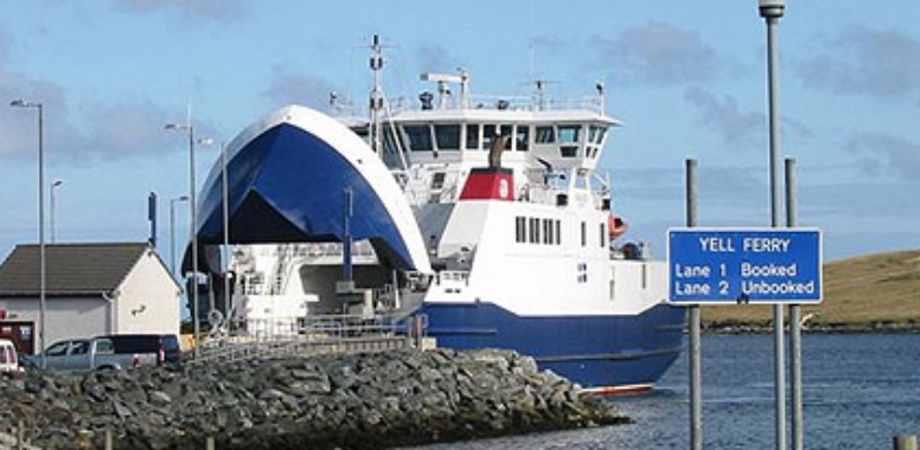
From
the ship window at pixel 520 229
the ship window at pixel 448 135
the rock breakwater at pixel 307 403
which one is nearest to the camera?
the rock breakwater at pixel 307 403

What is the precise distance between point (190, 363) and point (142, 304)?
13869mm

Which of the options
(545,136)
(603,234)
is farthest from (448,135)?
(603,234)

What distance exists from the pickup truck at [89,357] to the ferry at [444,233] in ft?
12.8

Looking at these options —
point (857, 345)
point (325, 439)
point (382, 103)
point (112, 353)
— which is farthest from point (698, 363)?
point (857, 345)

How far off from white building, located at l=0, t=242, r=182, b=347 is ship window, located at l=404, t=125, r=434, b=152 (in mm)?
8261

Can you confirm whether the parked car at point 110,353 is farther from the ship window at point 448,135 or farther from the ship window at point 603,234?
the ship window at point 603,234

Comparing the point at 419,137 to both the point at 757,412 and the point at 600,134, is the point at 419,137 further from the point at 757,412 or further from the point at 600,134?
the point at 757,412

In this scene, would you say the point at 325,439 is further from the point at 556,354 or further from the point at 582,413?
the point at 556,354

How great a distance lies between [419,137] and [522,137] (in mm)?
2943

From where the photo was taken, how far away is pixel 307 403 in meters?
39.6

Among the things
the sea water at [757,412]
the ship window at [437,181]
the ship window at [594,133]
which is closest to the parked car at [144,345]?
the ship window at [437,181]

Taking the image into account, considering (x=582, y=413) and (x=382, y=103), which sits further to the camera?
(x=382, y=103)

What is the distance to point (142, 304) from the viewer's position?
58156 mm

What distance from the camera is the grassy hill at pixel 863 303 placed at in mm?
165750
